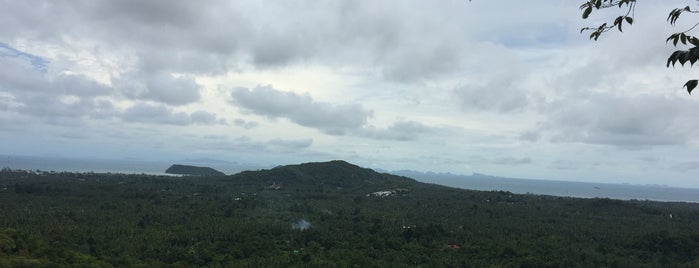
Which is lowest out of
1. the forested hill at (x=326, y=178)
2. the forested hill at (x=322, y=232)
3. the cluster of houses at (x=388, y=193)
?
the forested hill at (x=322, y=232)

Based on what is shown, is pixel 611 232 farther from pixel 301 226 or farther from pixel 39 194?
pixel 39 194

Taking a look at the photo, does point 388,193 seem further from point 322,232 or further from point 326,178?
point 322,232

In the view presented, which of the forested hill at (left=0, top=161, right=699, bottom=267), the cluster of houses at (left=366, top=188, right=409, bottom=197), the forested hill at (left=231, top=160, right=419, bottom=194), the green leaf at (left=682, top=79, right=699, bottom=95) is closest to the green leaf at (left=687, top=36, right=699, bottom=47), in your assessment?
the green leaf at (left=682, top=79, right=699, bottom=95)

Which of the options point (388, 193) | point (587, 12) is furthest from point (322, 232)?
point (388, 193)

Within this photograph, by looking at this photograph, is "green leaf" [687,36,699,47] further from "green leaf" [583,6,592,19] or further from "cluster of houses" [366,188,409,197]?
"cluster of houses" [366,188,409,197]

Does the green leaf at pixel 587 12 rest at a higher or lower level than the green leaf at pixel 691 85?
higher

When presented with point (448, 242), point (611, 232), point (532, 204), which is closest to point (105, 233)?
point (448, 242)

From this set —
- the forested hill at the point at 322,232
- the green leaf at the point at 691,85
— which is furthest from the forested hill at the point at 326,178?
the green leaf at the point at 691,85

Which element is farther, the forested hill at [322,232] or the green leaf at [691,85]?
the forested hill at [322,232]

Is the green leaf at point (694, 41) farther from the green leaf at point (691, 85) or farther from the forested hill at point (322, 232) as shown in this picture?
the forested hill at point (322, 232)
